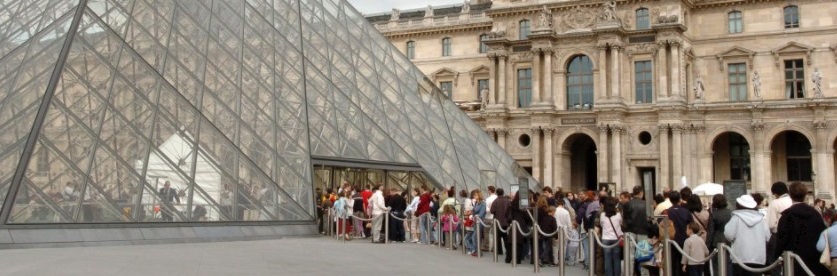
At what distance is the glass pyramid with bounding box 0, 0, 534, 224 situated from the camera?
540 inches

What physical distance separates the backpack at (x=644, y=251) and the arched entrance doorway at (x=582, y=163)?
Result: 35.4 meters

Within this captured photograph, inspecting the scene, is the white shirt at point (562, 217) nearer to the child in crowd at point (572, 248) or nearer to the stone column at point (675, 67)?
the child in crowd at point (572, 248)

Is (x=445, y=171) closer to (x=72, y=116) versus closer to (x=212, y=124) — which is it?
(x=212, y=124)

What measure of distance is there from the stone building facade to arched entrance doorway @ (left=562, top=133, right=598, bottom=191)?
1.17 feet

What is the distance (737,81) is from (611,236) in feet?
117

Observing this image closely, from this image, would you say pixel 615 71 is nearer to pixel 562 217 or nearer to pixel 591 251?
pixel 562 217

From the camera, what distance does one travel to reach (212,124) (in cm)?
1688

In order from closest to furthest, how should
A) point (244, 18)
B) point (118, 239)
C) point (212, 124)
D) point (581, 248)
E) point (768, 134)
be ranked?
point (118, 239) < point (581, 248) < point (212, 124) < point (244, 18) < point (768, 134)

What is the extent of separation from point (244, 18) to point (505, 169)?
8.97 meters

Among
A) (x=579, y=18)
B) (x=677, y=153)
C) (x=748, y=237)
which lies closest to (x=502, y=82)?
(x=579, y=18)

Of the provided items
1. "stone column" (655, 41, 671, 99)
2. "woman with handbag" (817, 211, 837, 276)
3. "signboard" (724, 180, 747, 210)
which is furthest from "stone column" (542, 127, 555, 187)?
"woman with handbag" (817, 211, 837, 276)

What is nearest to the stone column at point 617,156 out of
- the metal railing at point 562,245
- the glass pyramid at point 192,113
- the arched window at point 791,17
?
the arched window at point 791,17

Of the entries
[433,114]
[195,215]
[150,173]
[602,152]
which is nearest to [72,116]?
[150,173]

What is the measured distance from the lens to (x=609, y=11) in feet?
141
